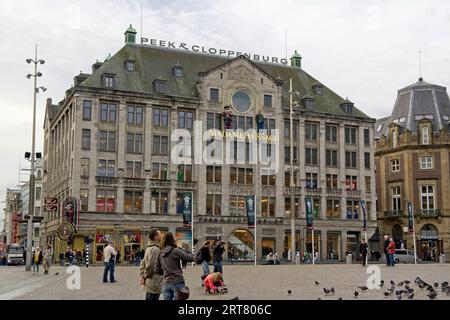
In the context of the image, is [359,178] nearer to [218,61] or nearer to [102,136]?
[218,61]

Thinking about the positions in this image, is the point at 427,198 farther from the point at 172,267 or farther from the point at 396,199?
the point at 172,267

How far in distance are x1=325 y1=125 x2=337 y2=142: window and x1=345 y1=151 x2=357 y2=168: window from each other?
2.48 metres

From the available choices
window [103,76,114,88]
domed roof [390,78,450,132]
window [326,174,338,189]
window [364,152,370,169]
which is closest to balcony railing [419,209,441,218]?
window [364,152,370,169]

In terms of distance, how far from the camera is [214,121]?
233 feet

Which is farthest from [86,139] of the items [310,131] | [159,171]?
[310,131]

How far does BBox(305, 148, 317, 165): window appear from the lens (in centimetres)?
7562

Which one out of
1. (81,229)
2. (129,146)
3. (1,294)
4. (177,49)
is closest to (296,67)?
(177,49)

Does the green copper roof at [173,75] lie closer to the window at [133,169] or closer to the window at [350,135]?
the window at [350,135]

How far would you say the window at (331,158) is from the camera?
252ft

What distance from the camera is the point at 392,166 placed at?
272 ft

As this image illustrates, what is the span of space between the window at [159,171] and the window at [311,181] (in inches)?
683

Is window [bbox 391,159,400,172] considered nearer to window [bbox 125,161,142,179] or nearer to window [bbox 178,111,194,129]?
window [bbox 178,111,194,129]

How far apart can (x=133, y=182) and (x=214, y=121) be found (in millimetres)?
11766
